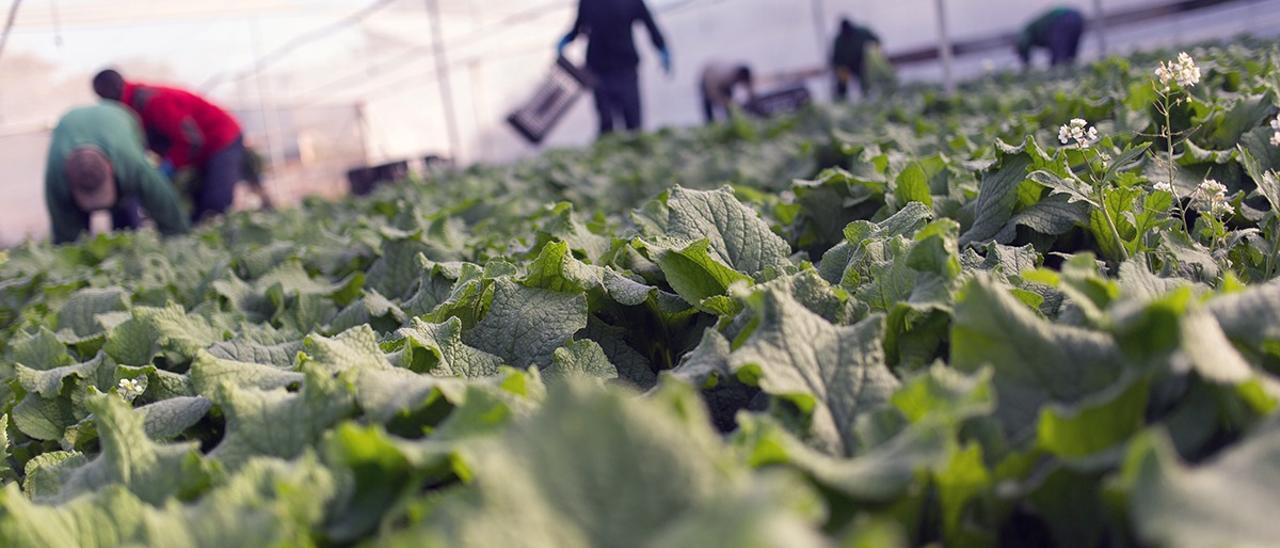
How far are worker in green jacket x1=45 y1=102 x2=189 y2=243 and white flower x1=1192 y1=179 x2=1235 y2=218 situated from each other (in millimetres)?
7451

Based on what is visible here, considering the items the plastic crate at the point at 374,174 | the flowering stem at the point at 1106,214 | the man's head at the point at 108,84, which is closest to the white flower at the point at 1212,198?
the flowering stem at the point at 1106,214

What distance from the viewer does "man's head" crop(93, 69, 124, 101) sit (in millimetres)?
9070

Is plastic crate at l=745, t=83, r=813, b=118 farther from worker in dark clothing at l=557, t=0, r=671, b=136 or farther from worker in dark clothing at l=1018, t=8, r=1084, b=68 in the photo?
worker in dark clothing at l=557, t=0, r=671, b=136

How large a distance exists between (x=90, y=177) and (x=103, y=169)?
109 millimetres

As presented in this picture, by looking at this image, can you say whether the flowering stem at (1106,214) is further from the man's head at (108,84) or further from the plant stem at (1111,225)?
the man's head at (108,84)

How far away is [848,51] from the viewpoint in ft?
51.5

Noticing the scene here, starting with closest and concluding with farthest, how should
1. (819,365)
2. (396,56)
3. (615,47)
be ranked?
(819,365) < (615,47) < (396,56)

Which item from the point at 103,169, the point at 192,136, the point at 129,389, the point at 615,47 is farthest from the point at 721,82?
the point at 129,389

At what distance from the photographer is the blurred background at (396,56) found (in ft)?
60.9

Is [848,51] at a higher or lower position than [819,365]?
higher

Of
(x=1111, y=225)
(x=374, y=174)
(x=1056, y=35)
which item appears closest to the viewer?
(x=1111, y=225)

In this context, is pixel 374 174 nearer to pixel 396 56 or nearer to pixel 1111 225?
pixel 396 56

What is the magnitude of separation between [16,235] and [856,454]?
2465 cm

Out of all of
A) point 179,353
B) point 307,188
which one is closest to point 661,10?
point 307,188
